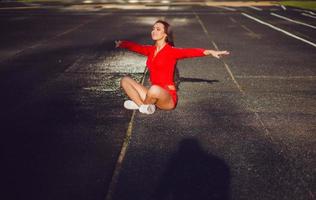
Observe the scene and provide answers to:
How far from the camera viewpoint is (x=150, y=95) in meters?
5.54

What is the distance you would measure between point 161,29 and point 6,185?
3.04m

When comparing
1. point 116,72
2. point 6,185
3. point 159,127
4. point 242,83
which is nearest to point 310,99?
point 242,83

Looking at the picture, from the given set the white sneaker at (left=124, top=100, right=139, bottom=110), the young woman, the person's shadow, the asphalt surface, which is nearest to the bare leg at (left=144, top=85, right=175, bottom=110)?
the young woman

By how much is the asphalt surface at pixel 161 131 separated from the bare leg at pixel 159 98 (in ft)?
0.58

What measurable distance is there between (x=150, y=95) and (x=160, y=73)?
409 mm

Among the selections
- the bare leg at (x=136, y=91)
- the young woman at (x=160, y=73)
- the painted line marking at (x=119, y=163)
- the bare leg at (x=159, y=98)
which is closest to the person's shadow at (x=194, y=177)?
the painted line marking at (x=119, y=163)

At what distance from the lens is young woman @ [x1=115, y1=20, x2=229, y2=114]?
5461 mm

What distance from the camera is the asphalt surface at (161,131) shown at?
375 centimetres

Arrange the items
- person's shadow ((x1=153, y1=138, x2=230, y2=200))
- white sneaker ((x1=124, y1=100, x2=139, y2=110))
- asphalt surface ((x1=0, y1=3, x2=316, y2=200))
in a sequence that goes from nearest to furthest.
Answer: person's shadow ((x1=153, y1=138, x2=230, y2=200)), asphalt surface ((x1=0, y1=3, x2=316, y2=200)), white sneaker ((x1=124, y1=100, x2=139, y2=110))

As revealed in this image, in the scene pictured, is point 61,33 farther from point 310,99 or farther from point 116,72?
point 310,99

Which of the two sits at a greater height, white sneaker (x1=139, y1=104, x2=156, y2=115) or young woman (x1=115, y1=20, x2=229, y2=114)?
young woman (x1=115, y1=20, x2=229, y2=114)

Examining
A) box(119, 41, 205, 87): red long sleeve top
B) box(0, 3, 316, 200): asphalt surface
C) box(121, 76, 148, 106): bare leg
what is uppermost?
box(119, 41, 205, 87): red long sleeve top

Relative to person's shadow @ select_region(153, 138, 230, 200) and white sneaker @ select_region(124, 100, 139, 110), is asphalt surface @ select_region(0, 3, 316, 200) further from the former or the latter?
white sneaker @ select_region(124, 100, 139, 110)

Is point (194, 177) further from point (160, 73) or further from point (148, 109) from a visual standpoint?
point (160, 73)
